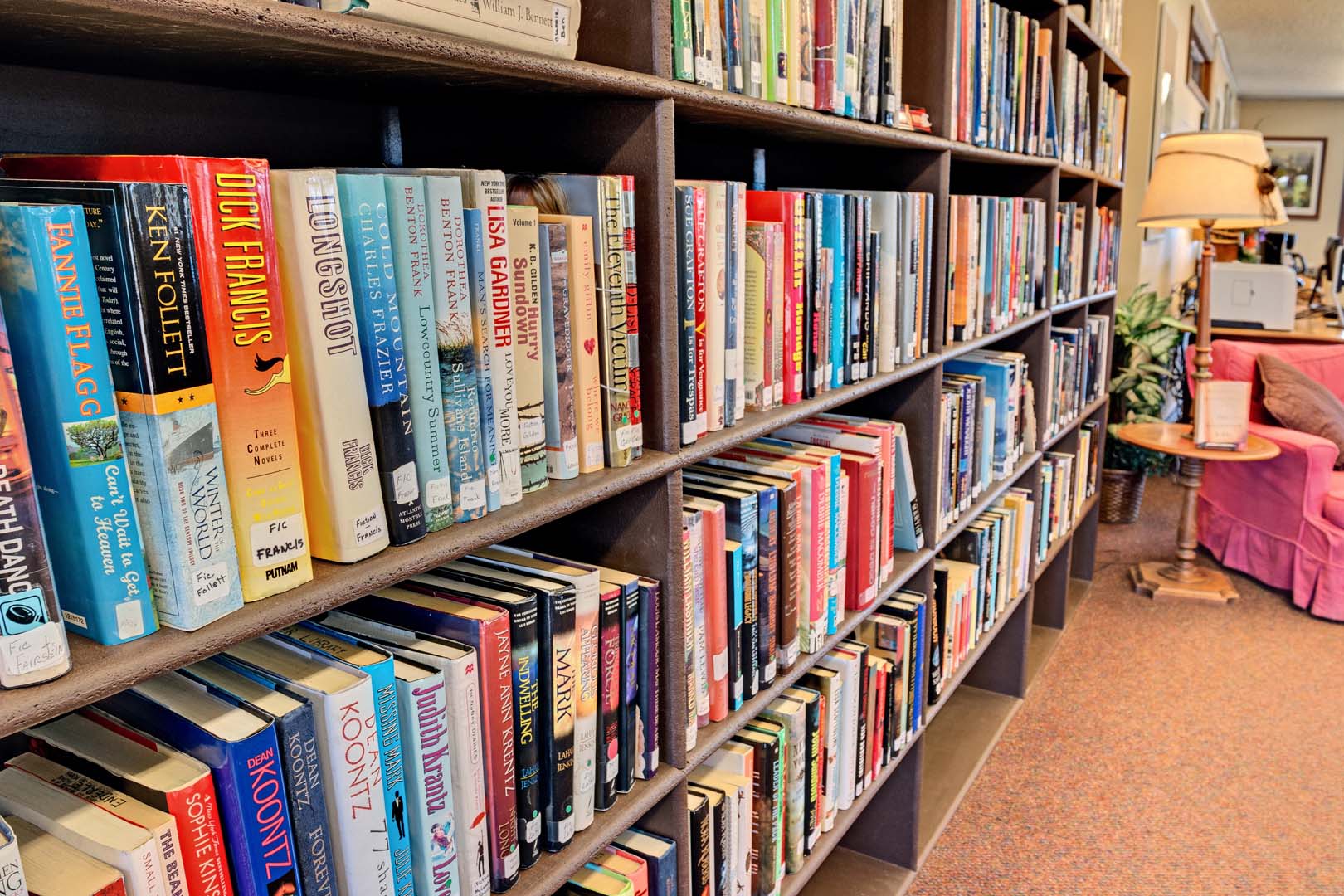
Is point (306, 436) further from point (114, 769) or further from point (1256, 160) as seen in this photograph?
point (1256, 160)

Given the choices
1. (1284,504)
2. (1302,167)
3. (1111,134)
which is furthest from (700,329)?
(1302,167)

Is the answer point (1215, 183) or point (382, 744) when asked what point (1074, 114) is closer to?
point (1215, 183)

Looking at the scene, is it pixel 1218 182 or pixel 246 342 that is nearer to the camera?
pixel 246 342

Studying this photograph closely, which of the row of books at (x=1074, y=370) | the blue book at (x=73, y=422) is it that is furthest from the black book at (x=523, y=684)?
the row of books at (x=1074, y=370)

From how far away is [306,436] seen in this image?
0.70 metres

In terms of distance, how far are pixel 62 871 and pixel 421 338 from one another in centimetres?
44

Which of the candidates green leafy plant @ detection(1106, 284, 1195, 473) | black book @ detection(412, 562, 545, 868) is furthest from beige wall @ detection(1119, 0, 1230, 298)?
black book @ detection(412, 562, 545, 868)

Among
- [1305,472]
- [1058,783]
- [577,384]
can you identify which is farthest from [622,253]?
[1305,472]

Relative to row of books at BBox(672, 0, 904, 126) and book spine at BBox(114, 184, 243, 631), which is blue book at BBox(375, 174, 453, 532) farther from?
row of books at BBox(672, 0, 904, 126)

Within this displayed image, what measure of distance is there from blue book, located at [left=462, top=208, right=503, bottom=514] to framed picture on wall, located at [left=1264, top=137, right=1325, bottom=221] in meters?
12.4

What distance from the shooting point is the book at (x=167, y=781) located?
0.63m

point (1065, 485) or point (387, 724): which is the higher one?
point (387, 724)

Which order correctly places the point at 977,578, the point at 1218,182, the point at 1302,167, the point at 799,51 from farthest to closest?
the point at 1302,167 → the point at 1218,182 → the point at 977,578 → the point at 799,51

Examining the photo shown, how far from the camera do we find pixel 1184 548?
348 cm
